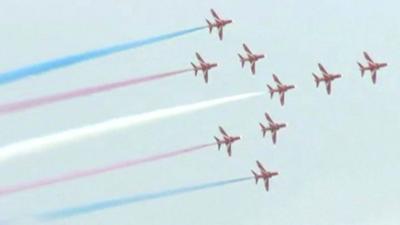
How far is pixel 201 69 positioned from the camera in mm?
150125

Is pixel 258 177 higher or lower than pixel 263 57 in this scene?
lower

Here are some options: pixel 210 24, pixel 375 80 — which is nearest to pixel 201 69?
pixel 210 24

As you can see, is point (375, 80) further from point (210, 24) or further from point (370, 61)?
point (210, 24)

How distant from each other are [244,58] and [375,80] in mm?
11437

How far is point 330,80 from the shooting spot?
155 meters

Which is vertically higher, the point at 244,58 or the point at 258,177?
the point at 244,58

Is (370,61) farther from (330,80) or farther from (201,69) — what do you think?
(201,69)

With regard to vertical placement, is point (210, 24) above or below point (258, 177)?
above

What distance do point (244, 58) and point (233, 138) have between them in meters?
7.17

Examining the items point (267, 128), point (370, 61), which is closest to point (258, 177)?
point (267, 128)

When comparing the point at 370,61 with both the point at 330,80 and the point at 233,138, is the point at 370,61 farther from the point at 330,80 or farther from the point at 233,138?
the point at 233,138

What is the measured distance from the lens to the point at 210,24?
150250mm

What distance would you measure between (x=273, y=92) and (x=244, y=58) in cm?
390

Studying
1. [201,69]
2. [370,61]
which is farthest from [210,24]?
[370,61]
